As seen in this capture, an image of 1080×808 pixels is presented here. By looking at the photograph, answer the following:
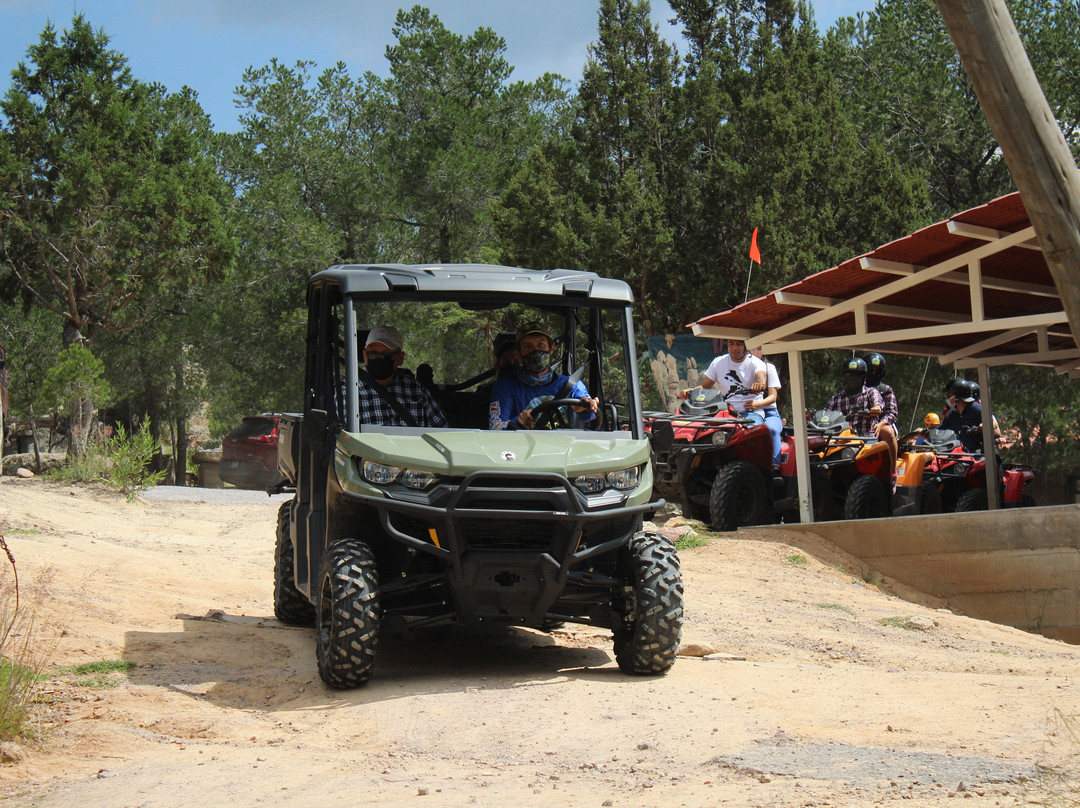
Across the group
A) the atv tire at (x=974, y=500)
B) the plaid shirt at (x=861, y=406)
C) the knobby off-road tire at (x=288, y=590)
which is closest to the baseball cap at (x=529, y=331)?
the knobby off-road tire at (x=288, y=590)

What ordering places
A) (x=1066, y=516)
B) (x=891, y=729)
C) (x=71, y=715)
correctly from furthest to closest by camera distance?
(x=1066, y=516) → (x=71, y=715) → (x=891, y=729)

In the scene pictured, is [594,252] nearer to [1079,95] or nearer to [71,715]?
[1079,95]

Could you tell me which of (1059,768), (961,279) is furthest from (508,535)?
(961,279)

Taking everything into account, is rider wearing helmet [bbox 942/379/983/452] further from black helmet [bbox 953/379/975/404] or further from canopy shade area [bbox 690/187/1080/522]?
canopy shade area [bbox 690/187/1080/522]

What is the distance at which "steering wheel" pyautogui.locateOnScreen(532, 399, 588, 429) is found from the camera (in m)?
7.34

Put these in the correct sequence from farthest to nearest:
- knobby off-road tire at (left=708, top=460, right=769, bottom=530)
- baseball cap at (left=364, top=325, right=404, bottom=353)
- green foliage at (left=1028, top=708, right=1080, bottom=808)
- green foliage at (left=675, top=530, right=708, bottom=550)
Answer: knobby off-road tire at (left=708, top=460, right=769, bottom=530) → green foliage at (left=675, top=530, right=708, bottom=550) → baseball cap at (left=364, top=325, right=404, bottom=353) → green foliage at (left=1028, top=708, right=1080, bottom=808)

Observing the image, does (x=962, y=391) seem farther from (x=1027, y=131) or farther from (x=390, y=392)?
(x=1027, y=131)

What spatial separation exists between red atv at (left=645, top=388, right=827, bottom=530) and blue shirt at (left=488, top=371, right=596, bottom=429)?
537 cm

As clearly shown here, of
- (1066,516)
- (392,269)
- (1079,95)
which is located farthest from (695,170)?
(392,269)

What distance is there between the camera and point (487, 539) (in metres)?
6.73

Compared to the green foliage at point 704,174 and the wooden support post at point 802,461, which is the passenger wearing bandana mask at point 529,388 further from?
the green foliage at point 704,174

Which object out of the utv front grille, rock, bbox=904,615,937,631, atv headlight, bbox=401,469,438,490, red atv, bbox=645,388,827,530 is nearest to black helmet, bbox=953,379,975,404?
red atv, bbox=645,388,827,530

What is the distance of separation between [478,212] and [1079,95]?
15.8 m

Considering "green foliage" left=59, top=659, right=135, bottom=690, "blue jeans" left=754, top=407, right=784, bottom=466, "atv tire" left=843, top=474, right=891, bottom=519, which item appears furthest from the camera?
"atv tire" left=843, top=474, right=891, bottom=519
